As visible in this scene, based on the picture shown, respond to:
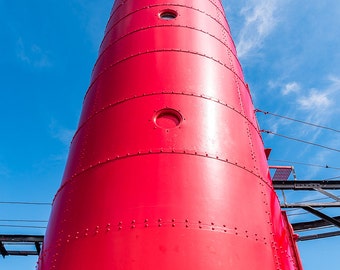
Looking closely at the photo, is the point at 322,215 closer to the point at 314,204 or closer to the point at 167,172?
the point at 314,204

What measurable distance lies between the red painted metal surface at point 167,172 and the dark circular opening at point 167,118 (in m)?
0.02

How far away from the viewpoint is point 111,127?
5574 millimetres

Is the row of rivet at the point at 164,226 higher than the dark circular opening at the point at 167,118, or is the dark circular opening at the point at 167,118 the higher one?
the dark circular opening at the point at 167,118

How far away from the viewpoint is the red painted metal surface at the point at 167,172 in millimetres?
4113

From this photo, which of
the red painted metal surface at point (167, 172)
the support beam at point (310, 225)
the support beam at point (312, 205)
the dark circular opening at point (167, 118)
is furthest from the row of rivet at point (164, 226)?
the support beam at point (310, 225)

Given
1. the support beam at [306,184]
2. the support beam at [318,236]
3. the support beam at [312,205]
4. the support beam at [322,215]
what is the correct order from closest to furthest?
the support beam at [322,215]
the support beam at [312,205]
the support beam at [306,184]
the support beam at [318,236]

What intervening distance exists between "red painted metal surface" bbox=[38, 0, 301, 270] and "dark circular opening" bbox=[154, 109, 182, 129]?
2 cm

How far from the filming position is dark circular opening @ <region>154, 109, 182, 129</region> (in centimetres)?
532

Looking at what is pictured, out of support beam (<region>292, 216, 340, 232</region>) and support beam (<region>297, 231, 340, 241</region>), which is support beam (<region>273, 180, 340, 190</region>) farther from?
support beam (<region>297, 231, 340, 241</region>)

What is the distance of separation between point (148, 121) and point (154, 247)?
195 centimetres

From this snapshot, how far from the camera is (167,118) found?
5.45 m

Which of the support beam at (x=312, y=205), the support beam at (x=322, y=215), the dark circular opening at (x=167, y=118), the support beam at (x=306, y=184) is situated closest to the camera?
the dark circular opening at (x=167, y=118)

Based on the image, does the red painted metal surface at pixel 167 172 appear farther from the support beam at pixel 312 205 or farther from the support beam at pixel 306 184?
the support beam at pixel 306 184

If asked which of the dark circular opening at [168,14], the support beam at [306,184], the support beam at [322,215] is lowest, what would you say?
the support beam at [322,215]
